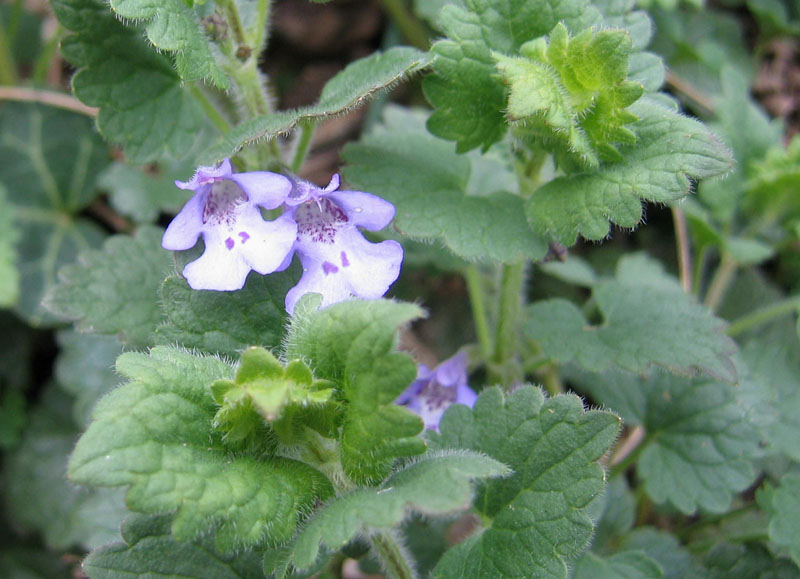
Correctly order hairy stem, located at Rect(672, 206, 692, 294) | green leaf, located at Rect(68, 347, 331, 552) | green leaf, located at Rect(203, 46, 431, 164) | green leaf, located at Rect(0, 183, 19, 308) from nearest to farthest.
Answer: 1. green leaf, located at Rect(68, 347, 331, 552)
2. green leaf, located at Rect(203, 46, 431, 164)
3. green leaf, located at Rect(0, 183, 19, 308)
4. hairy stem, located at Rect(672, 206, 692, 294)

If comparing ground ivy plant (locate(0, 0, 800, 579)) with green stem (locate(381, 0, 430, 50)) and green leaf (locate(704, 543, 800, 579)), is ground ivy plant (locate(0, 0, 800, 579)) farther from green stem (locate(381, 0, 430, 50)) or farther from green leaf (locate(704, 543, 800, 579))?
green stem (locate(381, 0, 430, 50))

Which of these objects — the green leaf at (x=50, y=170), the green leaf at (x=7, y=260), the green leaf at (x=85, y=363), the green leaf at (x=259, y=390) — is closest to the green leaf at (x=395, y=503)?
the green leaf at (x=259, y=390)

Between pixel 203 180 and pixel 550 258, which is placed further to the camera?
pixel 550 258

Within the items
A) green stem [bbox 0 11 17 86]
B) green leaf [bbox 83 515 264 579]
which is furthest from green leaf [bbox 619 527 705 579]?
green stem [bbox 0 11 17 86]

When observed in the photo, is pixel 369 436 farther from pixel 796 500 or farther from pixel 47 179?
pixel 47 179

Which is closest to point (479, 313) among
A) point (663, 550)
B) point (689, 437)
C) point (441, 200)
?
point (441, 200)

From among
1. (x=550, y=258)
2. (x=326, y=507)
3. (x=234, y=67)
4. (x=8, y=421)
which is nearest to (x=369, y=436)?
(x=326, y=507)
